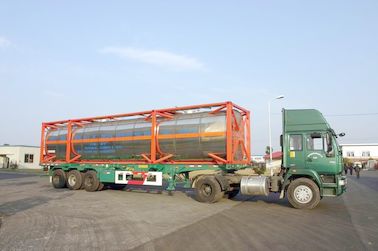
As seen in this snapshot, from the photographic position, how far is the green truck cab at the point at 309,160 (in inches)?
460

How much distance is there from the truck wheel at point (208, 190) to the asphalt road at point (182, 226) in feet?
1.28

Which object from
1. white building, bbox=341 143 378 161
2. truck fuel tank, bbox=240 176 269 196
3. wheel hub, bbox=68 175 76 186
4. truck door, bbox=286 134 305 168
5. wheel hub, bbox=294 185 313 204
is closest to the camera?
wheel hub, bbox=294 185 313 204

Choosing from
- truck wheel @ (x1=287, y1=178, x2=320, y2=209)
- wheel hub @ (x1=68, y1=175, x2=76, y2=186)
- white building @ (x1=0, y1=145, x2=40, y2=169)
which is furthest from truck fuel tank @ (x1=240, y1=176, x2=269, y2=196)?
white building @ (x1=0, y1=145, x2=40, y2=169)

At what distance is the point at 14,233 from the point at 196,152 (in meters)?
7.72

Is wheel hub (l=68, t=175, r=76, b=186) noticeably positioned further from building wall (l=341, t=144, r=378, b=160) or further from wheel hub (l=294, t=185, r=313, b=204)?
building wall (l=341, t=144, r=378, b=160)

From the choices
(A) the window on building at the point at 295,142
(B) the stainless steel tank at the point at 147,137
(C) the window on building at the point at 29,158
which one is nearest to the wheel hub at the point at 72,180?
(B) the stainless steel tank at the point at 147,137

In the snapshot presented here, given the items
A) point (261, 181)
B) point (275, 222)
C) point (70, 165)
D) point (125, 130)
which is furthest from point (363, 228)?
point (70, 165)

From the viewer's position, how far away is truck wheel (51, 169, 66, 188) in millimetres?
18578

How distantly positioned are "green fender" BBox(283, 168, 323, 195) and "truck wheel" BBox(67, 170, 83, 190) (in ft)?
35.6

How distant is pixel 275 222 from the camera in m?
9.25

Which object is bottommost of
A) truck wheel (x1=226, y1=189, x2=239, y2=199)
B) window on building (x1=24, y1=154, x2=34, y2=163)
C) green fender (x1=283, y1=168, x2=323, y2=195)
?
truck wheel (x1=226, y1=189, x2=239, y2=199)

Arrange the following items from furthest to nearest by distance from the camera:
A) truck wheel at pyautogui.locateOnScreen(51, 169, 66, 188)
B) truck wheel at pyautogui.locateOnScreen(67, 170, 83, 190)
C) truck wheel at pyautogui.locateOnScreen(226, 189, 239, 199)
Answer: truck wheel at pyautogui.locateOnScreen(51, 169, 66, 188) < truck wheel at pyautogui.locateOnScreen(67, 170, 83, 190) < truck wheel at pyautogui.locateOnScreen(226, 189, 239, 199)

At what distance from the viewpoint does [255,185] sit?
12711 mm

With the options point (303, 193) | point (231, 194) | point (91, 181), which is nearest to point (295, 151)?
point (303, 193)
